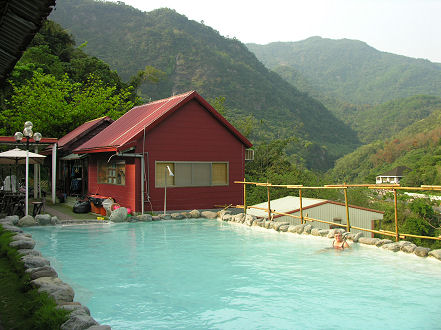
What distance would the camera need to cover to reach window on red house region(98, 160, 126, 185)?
55.7ft

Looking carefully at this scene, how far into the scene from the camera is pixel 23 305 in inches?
205

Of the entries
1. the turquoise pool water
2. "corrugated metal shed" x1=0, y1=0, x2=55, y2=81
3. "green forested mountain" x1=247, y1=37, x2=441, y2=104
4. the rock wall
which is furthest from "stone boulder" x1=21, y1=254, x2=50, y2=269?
"green forested mountain" x1=247, y1=37, x2=441, y2=104

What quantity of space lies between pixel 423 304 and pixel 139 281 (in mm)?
4723

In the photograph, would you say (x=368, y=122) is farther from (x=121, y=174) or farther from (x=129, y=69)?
(x=121, y=174)

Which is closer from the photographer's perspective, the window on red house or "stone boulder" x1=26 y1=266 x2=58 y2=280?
"stone boulder" x1=26 y1=266 x2=58 y2=280

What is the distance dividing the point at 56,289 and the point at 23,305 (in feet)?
1.49

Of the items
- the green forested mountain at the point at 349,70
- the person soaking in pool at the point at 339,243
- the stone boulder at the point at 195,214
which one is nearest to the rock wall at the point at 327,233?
the person soaking in pool at the point at 339,243

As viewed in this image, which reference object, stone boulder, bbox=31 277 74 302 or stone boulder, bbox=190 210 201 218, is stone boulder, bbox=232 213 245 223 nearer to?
stone boulder, bbox=190 210 201 218

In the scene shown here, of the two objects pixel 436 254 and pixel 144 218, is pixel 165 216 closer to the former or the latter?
pixel 144 218

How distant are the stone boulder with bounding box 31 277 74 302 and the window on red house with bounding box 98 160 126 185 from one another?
431 inches

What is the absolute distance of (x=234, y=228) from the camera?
1430 centimetres

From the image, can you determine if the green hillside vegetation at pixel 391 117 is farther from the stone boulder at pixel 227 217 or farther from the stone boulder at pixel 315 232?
the stone boulder at pixel 315 232

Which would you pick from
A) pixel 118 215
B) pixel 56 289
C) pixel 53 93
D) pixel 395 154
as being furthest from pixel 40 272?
pixel 395 154

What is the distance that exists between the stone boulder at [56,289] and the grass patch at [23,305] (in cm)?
8
